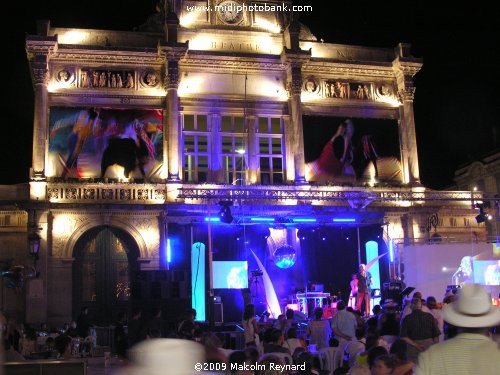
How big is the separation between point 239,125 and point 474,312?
22130 mm

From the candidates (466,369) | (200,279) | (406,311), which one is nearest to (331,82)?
(200,279)

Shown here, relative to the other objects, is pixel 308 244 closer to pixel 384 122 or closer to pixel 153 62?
pixel 384 122

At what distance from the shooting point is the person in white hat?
14.3ft

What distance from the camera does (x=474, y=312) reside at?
4.46m

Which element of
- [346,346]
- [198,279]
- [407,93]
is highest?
[407,93]

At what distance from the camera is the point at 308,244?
82.2 ft

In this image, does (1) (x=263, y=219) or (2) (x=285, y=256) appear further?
(1) (x=263, y=219)

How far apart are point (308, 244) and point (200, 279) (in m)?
4.32

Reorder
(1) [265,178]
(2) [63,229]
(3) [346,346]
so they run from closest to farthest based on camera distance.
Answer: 1. (3) [346,346]
2. (2) [63,229]
3. (1) [265,178]

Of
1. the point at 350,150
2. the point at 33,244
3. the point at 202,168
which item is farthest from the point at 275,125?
the point at 33,244

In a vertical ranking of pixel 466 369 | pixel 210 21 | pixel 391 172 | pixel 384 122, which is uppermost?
pixel 210 21

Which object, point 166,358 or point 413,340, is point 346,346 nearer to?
point 413,340

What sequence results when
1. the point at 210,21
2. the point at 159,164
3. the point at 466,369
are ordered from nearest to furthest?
the point at 466,369
the point at 159,164
the point at 210,21

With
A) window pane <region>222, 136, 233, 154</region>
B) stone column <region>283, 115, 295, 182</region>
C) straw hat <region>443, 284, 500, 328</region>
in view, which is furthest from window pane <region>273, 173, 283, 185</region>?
straw hat <region>443, 284, 500, 328</region>
